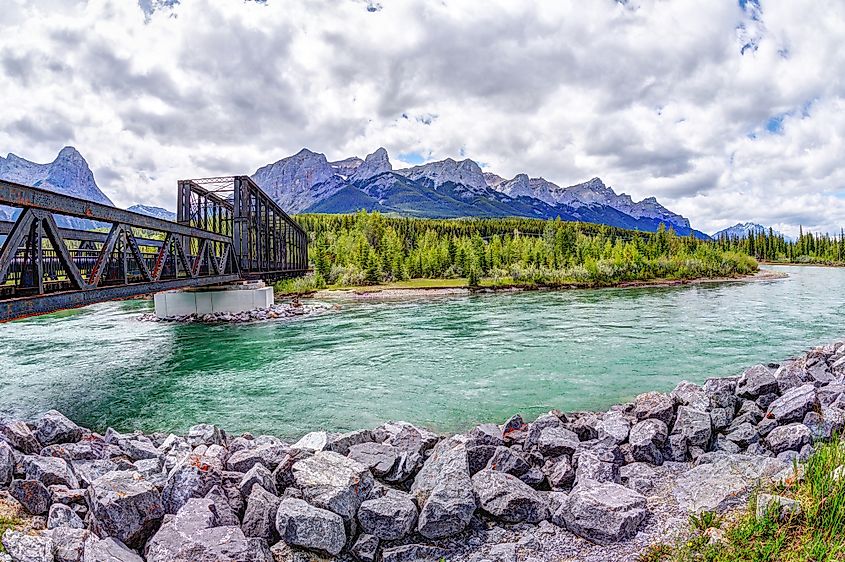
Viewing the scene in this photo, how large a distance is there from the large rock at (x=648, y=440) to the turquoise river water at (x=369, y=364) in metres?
4.40

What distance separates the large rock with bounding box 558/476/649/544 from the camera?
5652 mm

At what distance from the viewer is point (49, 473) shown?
676 cm

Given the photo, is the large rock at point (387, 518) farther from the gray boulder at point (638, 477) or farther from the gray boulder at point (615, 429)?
the gray boulder at point (615, 429)

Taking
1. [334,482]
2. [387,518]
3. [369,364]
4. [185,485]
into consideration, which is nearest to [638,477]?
[387,518]

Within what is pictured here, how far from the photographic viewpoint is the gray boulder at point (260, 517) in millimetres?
5727

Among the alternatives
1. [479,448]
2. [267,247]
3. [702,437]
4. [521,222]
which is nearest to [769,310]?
[702,437]

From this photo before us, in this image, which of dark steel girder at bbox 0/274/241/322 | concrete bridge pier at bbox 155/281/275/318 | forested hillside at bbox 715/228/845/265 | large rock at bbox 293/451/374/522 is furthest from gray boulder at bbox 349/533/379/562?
forested hillside at bbox 715/228/845/265

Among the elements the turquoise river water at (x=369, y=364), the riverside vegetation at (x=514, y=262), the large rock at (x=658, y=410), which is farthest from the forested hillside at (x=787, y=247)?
the large rock at (x=658, y=410)

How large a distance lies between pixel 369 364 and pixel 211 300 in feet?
80.2

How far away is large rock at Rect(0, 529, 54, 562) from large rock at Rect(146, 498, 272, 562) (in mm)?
922

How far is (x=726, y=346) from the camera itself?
22.4 metres

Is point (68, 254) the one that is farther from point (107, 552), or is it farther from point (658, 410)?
point (658, 410)

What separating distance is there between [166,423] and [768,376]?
15632 mm

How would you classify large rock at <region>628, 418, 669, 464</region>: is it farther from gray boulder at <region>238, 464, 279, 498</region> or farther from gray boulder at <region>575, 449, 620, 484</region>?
gray boulder at <region>238, 464, 279, 498</region>
